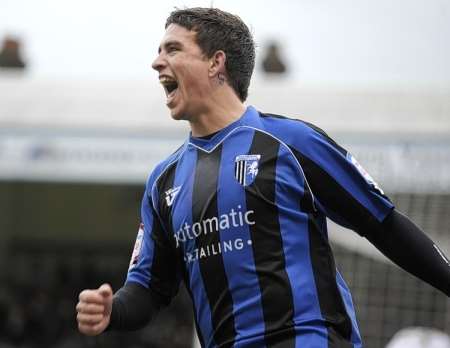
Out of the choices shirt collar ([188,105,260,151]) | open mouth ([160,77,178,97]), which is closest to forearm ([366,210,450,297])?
shirt collar ([188,105,260,151])

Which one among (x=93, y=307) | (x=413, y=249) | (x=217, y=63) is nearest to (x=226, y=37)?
(x=217, y=63)

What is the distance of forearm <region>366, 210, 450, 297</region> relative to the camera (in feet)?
12.1

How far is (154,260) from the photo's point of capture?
13.1 feet

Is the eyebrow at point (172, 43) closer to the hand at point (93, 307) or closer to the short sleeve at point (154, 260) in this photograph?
the short sleeve at point (154, 260)

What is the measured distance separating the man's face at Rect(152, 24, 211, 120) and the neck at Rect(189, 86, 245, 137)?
0.08 ft

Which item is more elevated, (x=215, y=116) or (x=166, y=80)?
(x=166, y=80)

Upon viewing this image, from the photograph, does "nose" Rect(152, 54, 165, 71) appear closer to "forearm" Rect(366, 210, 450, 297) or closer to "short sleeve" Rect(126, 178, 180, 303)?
"short sleeve" Rect(126, 178, 180, 303)

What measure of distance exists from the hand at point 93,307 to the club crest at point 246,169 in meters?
0.56

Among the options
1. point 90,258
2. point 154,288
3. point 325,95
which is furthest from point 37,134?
point 154,288

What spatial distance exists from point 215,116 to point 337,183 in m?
0.50

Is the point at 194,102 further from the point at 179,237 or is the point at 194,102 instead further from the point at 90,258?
the point at 90,258

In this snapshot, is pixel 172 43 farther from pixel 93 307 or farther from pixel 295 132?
pixel 93 307

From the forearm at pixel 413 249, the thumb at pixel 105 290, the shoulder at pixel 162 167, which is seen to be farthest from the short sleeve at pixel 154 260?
the forearm at pixel 413 249

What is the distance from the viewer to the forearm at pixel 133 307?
12.4ft
